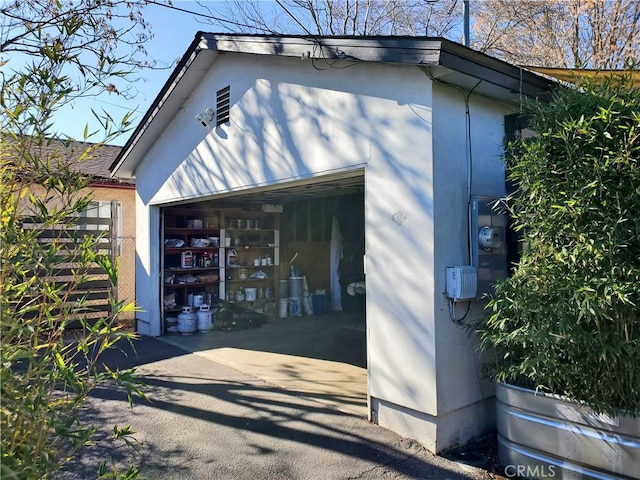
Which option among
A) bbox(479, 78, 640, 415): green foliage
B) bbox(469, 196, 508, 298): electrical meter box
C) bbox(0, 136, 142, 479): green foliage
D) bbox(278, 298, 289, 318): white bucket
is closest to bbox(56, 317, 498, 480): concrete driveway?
bbox(479, 78, 640, 415): green foliage

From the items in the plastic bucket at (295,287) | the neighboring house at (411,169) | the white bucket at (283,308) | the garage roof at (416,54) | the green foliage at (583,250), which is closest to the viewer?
the green foliage at (583,250)

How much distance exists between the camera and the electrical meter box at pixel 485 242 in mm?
3949

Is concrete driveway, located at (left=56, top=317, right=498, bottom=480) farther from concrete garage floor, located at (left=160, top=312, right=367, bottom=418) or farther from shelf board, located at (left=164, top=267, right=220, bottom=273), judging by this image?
shelf board, located at (left=164, top=267, right=220, bottom=273)

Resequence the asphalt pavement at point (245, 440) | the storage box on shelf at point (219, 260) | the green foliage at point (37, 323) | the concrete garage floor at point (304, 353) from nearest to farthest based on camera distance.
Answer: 1. the green foliage at point (37, 323)
2. the asphalt pavement at point (245, 440)
3. the concrete garage floor at point (304, 353)
4. the storage box on shelf at point (219, 260)

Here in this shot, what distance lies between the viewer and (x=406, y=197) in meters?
3.84

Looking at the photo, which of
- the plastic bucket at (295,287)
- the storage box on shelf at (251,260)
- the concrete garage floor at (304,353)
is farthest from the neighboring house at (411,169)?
the plastic bucket at (295,287)

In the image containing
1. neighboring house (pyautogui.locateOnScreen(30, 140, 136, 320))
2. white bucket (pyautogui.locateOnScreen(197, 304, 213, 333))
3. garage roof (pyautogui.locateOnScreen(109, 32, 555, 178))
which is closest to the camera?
garage roof (pyautogui.locateOnScreen(109, 32, 555, 178))

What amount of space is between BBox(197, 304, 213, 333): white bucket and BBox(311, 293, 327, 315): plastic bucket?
2.52 meters

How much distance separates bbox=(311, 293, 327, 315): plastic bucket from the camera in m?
10.2

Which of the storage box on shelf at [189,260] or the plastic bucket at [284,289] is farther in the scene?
the plastic bucket at [284,289]

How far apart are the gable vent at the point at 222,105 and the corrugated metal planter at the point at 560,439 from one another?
16.2 ft

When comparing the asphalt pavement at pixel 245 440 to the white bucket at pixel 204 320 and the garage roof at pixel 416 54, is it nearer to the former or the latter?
the garage roof at pixel 416 54

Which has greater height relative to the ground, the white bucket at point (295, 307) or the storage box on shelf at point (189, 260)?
the storage box on shelf at point (189, 260)

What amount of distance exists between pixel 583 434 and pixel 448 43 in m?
2.99
